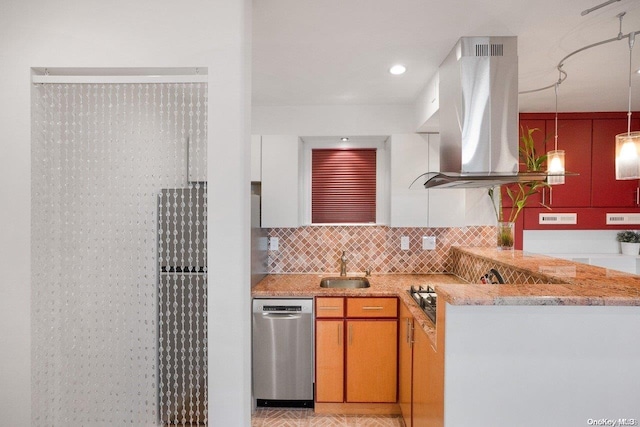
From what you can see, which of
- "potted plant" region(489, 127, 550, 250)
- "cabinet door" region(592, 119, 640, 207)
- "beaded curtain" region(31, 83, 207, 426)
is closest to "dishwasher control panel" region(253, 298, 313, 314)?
"beaded curtain" region(31, 83, 207, 426)

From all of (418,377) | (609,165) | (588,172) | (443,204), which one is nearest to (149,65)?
(418,377)

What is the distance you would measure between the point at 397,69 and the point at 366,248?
1753 millimetres

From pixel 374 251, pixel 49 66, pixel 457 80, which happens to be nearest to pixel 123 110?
pixel 49 66

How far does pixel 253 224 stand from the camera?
296cm

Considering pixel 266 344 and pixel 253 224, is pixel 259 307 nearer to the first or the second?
pixel 266 344

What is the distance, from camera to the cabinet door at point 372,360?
2791mm

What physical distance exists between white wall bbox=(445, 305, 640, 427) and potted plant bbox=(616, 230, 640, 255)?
2682 mm

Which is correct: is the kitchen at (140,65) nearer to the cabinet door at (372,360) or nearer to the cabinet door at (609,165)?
the cabinet door at (372,360)

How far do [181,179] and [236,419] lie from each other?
1.03 meters

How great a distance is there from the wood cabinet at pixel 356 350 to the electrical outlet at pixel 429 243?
905 millimetres

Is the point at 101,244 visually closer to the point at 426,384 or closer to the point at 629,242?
the point at 426,384

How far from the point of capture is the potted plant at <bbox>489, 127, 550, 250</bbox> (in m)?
2.90

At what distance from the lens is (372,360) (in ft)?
9.20

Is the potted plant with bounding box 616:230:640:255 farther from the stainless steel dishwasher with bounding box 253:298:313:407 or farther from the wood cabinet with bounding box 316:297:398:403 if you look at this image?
the stainless steel dishwasher with bounding box 253:298:313:407
